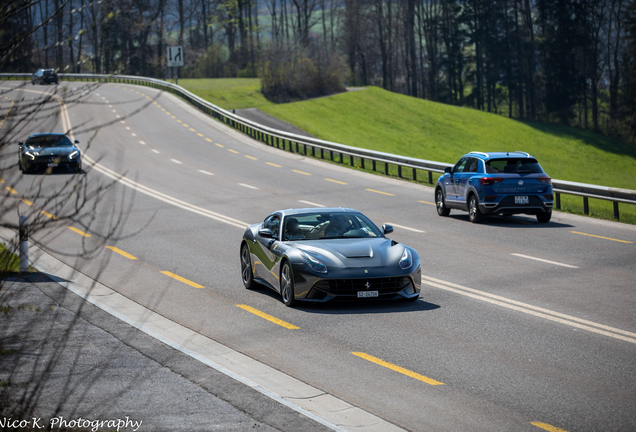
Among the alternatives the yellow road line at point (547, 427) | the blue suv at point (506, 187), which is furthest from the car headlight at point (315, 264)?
the blue suv at point (506, 187)

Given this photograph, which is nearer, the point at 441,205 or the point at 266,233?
the point at 266,233

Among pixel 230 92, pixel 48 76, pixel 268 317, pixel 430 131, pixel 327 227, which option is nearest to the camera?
pixel 48 76

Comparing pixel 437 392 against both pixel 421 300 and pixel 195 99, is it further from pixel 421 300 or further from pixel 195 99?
pixel 195 99

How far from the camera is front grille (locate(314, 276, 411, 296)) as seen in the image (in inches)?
403

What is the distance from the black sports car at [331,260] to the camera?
1026cm

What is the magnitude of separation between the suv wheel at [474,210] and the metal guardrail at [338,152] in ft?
11.8

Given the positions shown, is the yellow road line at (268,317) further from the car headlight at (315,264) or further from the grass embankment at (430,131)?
the grass embankment at (430,131)

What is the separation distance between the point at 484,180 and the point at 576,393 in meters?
12.8

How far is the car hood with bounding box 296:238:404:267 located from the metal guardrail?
392 centimetres

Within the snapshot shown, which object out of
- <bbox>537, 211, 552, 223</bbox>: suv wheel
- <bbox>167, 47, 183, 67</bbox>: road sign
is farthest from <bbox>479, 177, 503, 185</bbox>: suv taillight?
<bbox>167, 47, 183, 67</bbox>: road sign

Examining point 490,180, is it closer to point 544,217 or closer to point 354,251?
point 544,217

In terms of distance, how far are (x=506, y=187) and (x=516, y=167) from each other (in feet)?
2.28

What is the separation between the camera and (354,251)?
10.6 metres

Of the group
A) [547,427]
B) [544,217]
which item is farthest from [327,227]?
[544,217]
